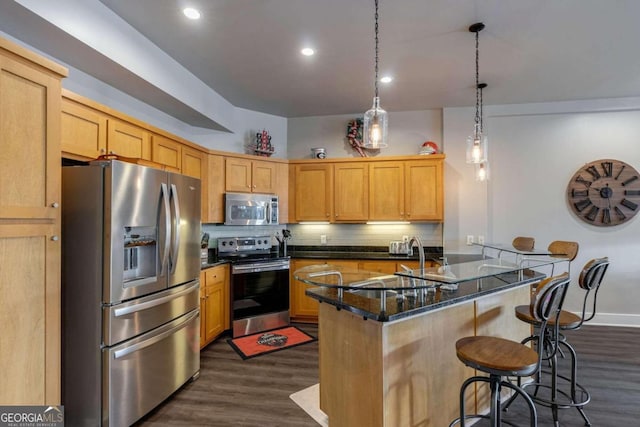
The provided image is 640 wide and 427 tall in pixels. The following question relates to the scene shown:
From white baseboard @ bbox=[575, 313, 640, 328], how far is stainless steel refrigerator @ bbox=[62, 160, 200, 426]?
5352mm

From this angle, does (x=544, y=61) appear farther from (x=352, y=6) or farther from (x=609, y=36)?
(x=352, y=6)

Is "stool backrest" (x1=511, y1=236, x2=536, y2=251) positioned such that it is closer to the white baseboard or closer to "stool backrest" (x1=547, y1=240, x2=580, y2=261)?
"stool backrest" (x1=547, y1=240, x2=580, y2=261)

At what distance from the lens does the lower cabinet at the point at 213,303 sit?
3.37m

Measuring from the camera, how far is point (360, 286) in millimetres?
1786

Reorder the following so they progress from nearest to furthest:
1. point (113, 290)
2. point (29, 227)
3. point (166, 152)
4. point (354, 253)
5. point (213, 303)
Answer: point (29, 227) < point (113, 290) < point (166, 152) < point (213, 303) < point (354, 253)

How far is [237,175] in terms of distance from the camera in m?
4.16

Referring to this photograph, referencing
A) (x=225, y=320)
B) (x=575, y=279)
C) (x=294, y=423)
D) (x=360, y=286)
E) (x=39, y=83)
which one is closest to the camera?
(x=39, y=83)

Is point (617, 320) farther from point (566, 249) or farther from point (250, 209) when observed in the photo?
point (250, 209)

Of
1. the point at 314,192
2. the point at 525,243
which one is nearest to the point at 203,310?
the point at 314,192

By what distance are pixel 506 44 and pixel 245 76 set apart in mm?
2595

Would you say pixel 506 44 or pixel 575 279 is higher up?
pixel 506 44

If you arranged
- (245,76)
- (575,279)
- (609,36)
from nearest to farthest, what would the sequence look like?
1. (609,36)
2. (245,76)
3. (575,279)

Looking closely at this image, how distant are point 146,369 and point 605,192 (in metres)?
5.67

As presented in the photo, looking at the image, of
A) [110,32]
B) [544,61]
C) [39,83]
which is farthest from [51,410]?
[544,61]
